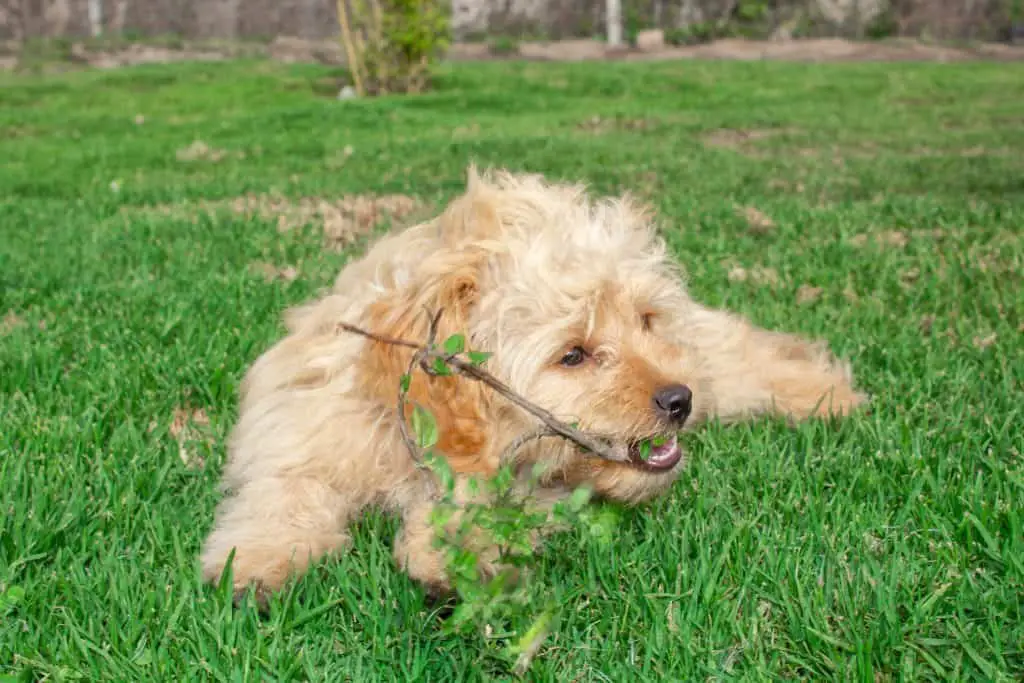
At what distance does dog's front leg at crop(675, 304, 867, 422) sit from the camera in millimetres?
3842

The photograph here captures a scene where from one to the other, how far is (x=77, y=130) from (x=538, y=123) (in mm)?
6038

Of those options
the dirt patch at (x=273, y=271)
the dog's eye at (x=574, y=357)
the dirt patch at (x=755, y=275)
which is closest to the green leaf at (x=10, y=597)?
the dog's eye at (x=574, y=357)

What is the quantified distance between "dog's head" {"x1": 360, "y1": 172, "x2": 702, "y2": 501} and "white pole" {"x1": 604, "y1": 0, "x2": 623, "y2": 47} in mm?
22623

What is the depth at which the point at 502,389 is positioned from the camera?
2.58m

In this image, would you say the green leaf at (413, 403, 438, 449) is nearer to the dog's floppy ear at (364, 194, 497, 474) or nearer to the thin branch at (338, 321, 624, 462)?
the thin branch at (338, 321, 624, 462)

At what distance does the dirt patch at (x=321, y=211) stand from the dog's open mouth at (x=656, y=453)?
4244 millimetres

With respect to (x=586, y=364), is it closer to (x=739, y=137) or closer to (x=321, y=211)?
(x=321, y=211)

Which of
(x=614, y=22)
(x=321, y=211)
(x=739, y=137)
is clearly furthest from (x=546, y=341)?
(x=614, y=22)

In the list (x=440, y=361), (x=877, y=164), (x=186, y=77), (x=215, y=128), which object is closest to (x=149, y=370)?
(x=440, y=361)

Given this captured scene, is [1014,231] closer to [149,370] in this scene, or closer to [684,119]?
[149,370]

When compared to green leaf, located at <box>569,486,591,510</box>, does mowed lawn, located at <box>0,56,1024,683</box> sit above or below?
below

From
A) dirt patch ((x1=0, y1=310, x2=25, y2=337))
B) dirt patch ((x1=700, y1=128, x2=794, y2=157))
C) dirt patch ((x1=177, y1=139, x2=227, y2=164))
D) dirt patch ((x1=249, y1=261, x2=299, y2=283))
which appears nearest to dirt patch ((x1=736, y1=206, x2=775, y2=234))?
dirt patch ((x1=249, y1=261, x2=299, y2=283))

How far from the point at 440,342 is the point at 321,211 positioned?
5037 mm

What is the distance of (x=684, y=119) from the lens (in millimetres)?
13641
